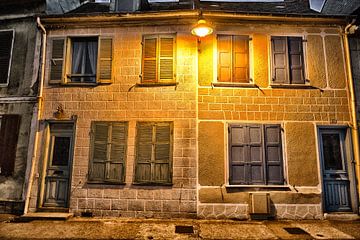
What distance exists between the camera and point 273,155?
6707mm

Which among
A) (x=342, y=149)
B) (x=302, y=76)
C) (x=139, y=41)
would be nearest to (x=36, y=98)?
(x=139, y=41)

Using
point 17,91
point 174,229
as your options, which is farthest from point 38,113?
point 174,229

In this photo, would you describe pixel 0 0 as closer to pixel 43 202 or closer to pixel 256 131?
pixel 43 202

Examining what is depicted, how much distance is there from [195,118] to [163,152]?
51.1 inches

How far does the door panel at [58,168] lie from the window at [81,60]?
1509 mm

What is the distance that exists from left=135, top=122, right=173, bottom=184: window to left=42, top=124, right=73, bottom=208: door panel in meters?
2.04

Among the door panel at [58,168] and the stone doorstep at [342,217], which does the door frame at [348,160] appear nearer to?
the stone doorstep at [342,217]

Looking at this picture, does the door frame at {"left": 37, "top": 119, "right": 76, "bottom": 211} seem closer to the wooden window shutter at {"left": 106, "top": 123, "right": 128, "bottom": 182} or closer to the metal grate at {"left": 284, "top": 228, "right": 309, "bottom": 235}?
the wooden window shutter at {"left": 106, "top": 123, "right": 128, "bottom": 182}

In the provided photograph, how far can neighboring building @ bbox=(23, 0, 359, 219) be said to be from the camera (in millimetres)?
6516

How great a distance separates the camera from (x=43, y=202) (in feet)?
22.4

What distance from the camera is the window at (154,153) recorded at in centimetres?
659

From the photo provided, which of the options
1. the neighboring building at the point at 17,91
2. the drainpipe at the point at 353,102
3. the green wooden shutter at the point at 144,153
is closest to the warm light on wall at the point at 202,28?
the green wooden shutter at the point at 144,153

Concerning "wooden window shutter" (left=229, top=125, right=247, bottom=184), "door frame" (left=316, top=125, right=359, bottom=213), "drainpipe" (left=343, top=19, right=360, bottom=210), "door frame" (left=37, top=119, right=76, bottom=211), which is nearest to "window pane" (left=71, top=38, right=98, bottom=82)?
"door frame" (left=37, top=119, right=76, bottom=211)

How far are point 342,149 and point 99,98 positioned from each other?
712 centimetres
